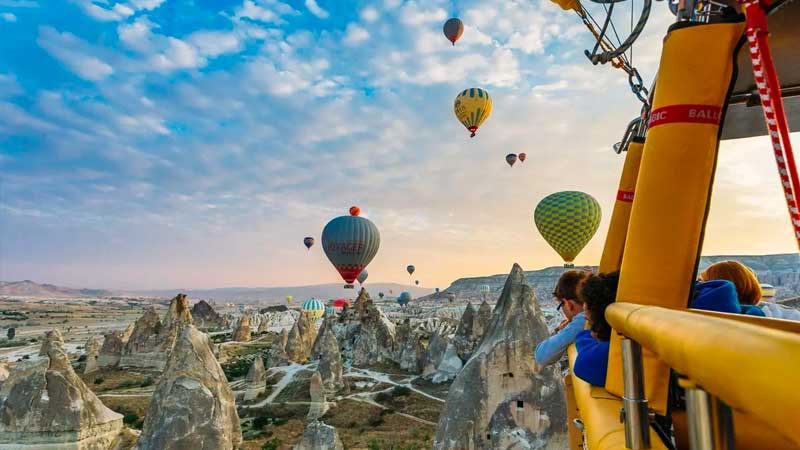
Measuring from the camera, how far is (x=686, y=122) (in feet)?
7.46

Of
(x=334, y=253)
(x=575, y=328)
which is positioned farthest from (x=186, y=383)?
(x=334, y=253)

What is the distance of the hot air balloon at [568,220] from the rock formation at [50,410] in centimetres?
1780

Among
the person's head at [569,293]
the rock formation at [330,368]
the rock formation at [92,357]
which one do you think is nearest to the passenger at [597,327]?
the person's head at [569,293]

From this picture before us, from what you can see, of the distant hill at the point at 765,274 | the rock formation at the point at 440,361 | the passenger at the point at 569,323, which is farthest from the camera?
the distant hill at the point at 765,274

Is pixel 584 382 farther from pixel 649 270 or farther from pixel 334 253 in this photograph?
pixel 334 253

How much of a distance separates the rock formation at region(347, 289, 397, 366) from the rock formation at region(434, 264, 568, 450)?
25968mm

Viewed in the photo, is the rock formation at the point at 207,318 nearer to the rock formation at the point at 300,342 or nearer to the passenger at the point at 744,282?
the rock formation at the point at 300,342

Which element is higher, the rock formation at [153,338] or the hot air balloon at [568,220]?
the hot air balloon at [568,220]

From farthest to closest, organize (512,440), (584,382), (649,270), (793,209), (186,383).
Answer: (186,383) → (512,440) → (584,382) → (649,270) → (793,209)

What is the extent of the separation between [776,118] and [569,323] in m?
2.24

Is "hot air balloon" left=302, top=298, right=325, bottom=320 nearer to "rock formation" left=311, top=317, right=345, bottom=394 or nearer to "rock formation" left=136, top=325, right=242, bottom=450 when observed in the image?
"rock formation" left=311, top=317, right=345, bottom=394

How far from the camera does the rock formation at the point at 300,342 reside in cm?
3575

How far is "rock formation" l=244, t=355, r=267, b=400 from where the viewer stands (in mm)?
25969

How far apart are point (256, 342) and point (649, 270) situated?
55451 millimetres
